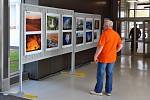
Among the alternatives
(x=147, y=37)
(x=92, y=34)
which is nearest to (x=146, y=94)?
(x=92, y=34)

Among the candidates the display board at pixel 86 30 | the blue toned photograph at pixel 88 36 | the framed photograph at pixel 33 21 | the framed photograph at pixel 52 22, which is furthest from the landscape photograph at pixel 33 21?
the blue toned photograph at pixel 88 36

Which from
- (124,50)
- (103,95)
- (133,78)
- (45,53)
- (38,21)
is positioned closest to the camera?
(103,95)

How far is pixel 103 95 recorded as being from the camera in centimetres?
580

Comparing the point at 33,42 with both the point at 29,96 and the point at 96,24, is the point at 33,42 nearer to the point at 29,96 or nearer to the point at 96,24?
the point at 29,96

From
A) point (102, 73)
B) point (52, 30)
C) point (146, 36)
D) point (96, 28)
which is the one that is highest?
point (96, 28)

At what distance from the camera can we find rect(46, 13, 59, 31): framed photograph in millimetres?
6751

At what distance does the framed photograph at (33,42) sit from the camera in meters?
5.85

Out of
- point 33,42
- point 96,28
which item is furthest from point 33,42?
point 96,28

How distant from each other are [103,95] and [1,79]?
2227 millimetres

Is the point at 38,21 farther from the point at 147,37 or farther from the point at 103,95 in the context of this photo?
the point at 147,37

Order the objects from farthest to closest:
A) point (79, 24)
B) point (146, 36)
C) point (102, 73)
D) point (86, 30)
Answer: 1. point (146, 36)
2. point (86, 30)
3. point (79, 24)
4. point (102, 73)

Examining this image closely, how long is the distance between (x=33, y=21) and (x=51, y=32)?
99 cm

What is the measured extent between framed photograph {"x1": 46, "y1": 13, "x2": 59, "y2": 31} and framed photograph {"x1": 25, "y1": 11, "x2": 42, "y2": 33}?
430 mm

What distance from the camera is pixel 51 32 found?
22.9 feet
